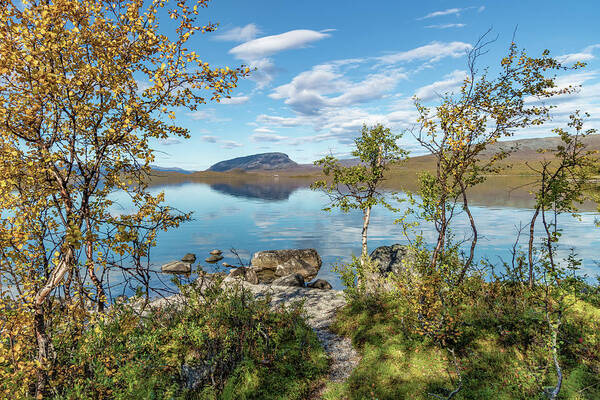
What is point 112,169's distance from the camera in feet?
26.4

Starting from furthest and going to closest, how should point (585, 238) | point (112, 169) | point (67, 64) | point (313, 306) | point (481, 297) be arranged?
point (585, 238), point (313, 306), point (481, 297), point (112, 169), point (67, 64)

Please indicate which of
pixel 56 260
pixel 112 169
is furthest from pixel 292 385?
pixel 112 169

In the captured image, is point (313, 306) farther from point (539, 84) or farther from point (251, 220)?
point (251, 220)

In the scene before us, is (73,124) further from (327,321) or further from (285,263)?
(285,263)

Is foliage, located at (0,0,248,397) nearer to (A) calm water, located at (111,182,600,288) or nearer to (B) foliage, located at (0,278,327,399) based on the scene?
(B) foliage, located at (0,278,327,399)

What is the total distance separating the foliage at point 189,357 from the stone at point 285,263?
18.5 metres

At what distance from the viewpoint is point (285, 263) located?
1245 inches

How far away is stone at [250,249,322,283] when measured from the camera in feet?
102

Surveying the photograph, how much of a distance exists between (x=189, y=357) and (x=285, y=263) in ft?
69.0

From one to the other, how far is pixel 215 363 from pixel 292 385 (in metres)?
2.53

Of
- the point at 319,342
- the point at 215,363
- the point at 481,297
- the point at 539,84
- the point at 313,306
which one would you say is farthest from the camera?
the point at 313,306

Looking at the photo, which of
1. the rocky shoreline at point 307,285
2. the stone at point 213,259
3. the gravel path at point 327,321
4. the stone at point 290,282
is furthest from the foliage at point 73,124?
the stone at point 213,259

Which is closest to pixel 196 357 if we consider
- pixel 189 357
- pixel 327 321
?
pixel 189 357

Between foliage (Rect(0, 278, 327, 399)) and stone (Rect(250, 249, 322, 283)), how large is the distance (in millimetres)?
18501
